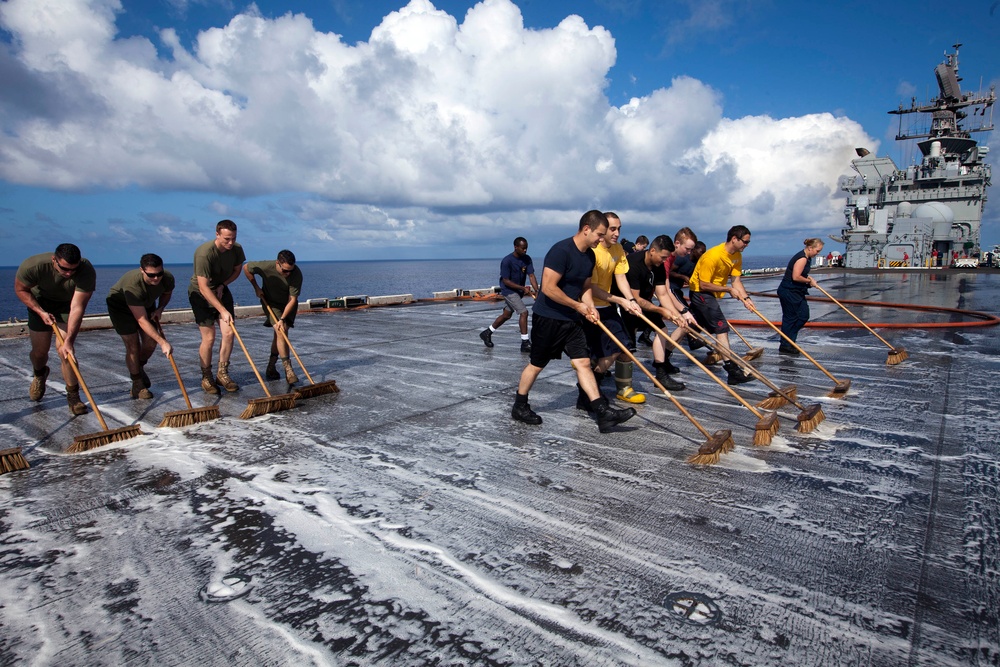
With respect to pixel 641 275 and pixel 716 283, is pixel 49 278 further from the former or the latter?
pixel 716 283

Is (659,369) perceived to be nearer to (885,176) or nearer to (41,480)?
(41,480)

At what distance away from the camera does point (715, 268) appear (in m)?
6.80

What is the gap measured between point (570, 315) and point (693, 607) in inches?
113

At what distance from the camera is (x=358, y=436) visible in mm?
4613

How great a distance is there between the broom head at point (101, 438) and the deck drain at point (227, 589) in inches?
102

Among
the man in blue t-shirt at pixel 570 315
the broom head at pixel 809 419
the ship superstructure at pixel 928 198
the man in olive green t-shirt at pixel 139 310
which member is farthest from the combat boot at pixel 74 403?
the ship superstructure at pixel 928 198

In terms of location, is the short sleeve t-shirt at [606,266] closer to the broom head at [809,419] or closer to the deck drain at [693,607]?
the broom head at [809,419]

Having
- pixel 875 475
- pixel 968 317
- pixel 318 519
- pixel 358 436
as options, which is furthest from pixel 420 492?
pixel 968 317

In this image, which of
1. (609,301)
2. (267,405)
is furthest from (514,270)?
(267,405)

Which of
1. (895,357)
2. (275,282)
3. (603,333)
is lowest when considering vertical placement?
(895,357)

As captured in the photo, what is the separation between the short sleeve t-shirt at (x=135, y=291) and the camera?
5812mm

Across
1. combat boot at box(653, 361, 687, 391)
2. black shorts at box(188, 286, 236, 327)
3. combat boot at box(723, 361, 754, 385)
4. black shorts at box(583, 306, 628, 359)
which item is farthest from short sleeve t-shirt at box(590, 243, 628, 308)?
black shorts at box(188, 286, 236, 327)

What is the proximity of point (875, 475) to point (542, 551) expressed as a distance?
2.38 metres

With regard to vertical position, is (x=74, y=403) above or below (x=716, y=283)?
below
